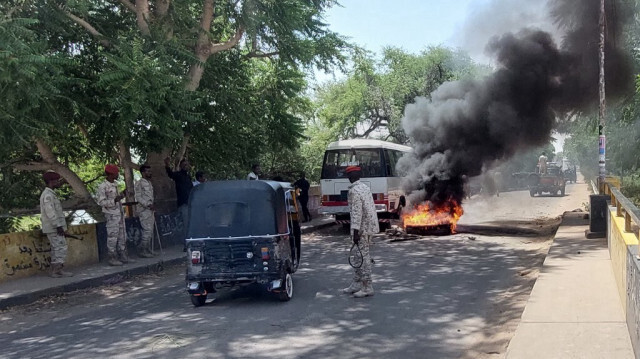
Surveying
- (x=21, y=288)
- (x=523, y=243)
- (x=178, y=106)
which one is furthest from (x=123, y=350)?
(x=523, y=243)

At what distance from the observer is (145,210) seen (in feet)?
37.7

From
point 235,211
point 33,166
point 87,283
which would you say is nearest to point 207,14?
point 33,166

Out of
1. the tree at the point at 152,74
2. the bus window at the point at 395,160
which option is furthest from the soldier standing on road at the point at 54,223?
the bus window at the point at 395,160

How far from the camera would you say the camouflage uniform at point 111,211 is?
10.2 m

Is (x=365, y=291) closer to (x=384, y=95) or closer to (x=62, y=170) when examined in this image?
(x=62, y=170)

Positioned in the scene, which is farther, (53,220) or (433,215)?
(433,215)

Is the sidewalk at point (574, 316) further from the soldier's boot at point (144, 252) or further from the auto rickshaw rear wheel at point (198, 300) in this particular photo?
the soldier's boot at point (144, 252)

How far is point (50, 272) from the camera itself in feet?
31.3

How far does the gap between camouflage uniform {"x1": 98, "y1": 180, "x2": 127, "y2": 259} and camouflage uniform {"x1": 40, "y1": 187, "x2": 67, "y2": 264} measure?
0.91 metres

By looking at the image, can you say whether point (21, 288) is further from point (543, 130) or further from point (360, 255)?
point (543, 130)

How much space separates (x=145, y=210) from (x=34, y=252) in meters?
2.26

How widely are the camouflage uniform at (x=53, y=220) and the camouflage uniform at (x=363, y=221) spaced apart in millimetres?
4962

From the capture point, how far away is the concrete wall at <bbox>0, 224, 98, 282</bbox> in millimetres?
9281

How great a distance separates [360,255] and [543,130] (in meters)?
13.3
